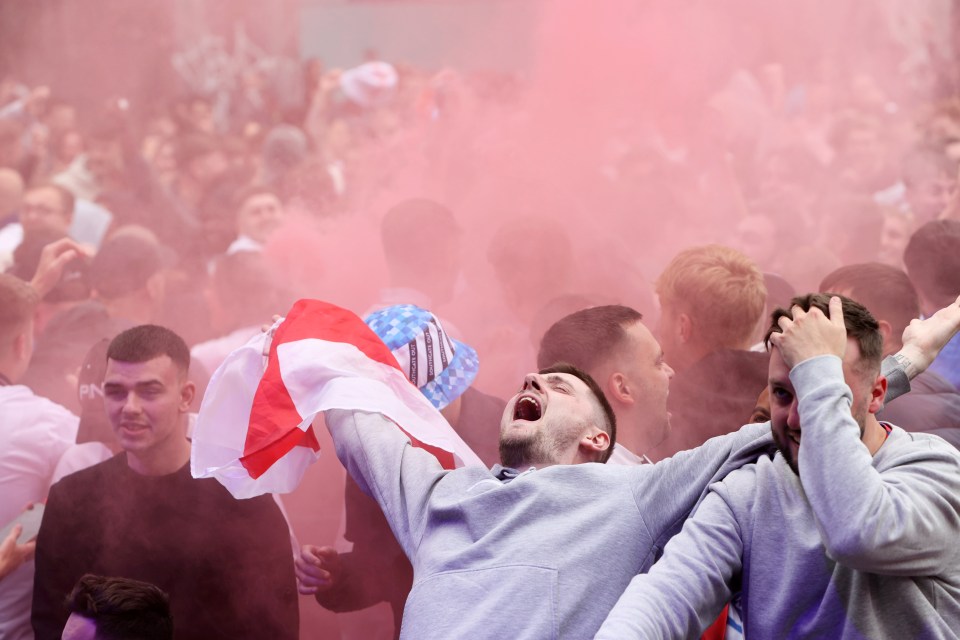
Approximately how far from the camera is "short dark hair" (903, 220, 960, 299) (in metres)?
2.77

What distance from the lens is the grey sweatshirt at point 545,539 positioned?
5.07 ft

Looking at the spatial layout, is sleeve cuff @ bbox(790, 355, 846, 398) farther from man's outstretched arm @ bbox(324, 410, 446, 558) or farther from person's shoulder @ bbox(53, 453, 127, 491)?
person's shoulder @ bbox(53, 453, 127, 491)

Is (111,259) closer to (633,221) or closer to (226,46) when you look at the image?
(633,221)

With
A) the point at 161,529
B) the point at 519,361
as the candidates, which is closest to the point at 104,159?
the point at 519,361

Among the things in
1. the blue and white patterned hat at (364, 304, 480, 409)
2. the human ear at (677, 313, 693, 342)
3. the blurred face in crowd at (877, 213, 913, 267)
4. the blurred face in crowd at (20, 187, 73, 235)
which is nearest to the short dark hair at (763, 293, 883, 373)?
the blue and white patterned hat at (364, 304, 480, 409)

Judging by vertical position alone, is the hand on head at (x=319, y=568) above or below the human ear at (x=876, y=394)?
below

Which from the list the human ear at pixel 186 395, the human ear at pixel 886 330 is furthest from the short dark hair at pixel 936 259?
the human ear at pixel 186 395

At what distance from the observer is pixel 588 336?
228 centimetres

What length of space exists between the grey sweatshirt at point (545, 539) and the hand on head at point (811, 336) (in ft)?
0.62

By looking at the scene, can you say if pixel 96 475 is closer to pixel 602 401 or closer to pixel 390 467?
pixel 390 467

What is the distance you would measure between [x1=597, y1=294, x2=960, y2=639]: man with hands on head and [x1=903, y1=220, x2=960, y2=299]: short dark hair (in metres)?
1.43

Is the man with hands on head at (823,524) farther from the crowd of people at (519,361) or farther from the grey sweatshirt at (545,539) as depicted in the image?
the grey sweatshirt at (545,539)

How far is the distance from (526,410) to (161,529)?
1033 mm

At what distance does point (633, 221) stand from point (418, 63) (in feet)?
6.09
